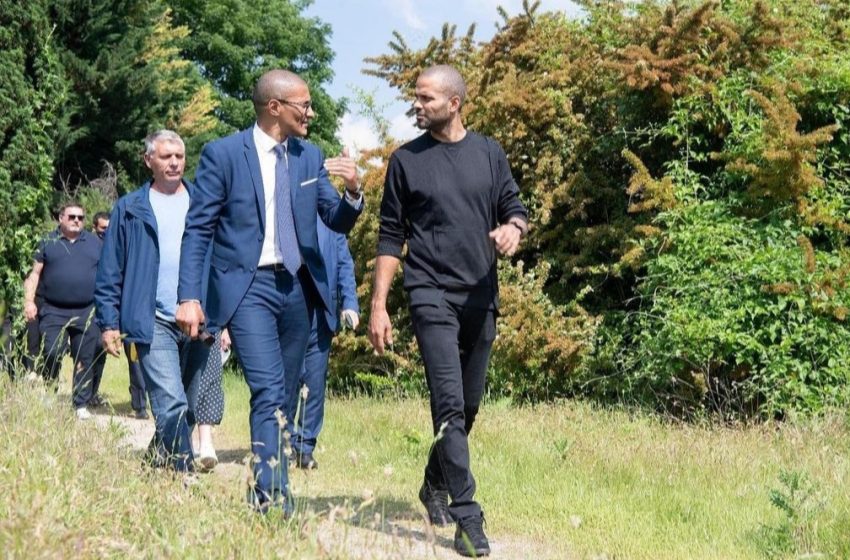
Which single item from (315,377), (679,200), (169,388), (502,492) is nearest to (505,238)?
(502,492)

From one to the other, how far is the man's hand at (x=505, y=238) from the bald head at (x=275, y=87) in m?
1.29

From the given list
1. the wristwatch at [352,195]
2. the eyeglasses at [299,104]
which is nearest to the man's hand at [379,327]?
the wristwatch at [352,195]

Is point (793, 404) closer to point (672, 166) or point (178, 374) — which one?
point (672, 166)

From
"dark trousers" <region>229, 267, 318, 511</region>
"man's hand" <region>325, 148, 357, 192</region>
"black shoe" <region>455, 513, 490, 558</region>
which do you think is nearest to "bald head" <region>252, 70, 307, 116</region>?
"man's hand" <region>325, 148, 357, 192</region>

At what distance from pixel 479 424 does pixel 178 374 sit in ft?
10.5

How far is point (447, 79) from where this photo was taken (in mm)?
5828

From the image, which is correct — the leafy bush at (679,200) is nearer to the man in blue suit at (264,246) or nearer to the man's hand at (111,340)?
the man in blue suit at (264,246)

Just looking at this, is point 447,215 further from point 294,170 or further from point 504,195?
point 294,170

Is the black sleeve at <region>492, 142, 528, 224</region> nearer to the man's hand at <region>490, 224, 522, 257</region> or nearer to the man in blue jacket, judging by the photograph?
the man's hand at <region>490, 224, 522, 257</region>

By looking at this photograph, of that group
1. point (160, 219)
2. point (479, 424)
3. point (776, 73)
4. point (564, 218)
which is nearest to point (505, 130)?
point (564, 218)

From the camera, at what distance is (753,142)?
9.62 m

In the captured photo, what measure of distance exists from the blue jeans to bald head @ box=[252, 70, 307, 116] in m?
1.72

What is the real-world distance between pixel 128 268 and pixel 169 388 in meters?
0.83

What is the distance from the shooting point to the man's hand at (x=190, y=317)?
225 inches
